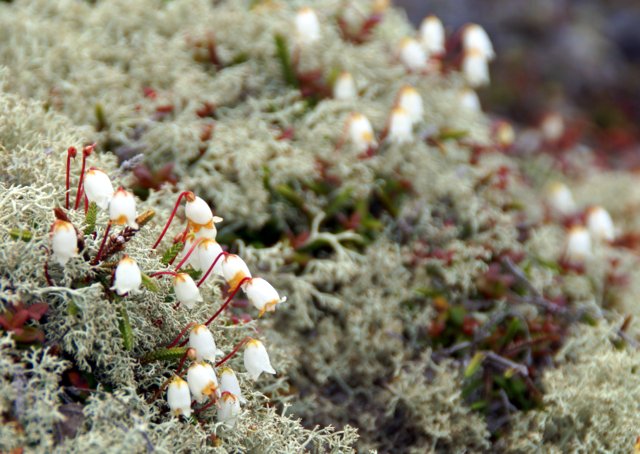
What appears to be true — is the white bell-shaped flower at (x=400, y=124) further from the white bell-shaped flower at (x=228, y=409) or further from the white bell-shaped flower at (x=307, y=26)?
the white bell-shaped flower at (x=228, y=409)

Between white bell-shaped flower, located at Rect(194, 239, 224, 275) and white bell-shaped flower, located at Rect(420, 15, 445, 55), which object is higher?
white bell-shaped flower, located at Rect(194, 239, 224, 275)

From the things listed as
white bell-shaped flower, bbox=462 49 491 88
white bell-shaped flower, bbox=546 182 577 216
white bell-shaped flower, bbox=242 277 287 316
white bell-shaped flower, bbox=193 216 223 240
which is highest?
white bell-shaped flower, bbox=193 216 223 240

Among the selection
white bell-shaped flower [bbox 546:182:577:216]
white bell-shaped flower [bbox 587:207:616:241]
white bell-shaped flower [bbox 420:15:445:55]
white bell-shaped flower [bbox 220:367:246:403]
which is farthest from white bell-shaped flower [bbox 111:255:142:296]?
white bell-shaped flower [bbox 546:182:577:216]

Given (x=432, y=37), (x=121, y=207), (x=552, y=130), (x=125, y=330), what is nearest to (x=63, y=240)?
(x=121, y=207)

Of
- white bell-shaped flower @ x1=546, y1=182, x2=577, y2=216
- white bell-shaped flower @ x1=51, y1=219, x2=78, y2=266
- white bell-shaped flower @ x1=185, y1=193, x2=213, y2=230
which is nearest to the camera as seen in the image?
white bell-shaped flower @ x1=51, y1=219, x2=78, y2=266

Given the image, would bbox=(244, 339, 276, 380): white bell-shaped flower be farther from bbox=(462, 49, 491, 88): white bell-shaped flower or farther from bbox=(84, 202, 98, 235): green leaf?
bbox=(462, 49, 491, 88): white bell-shaped flower

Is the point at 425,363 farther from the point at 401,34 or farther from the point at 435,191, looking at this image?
the point at 401,34

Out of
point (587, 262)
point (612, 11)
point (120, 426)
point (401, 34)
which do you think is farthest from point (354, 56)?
point (612, 11)
